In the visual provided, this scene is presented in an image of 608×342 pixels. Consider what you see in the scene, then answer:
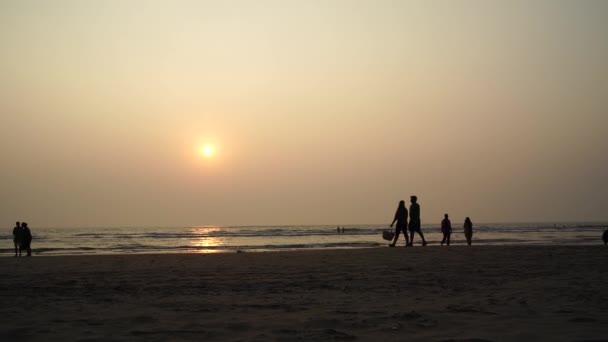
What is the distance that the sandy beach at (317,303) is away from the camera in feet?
17.4

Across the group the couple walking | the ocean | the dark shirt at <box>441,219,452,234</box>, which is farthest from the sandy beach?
the dark shirt at <box>441,219,452,234</box>

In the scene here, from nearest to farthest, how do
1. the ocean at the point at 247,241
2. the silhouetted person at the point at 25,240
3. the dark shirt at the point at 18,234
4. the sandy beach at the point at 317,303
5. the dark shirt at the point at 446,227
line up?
1. the sandy beach at the point at 317,303
2. the silhouetted person at the point at 25,240
3. the dark shirt at the point at 18,234
4. the dark shirt at the point at 446,227
5. the ocean at the point at 247,241

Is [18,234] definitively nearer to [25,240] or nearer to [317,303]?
[25,240]

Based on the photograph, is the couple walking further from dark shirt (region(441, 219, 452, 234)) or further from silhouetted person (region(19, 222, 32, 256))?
silhouetted person (region(19, 222, 32, 256))

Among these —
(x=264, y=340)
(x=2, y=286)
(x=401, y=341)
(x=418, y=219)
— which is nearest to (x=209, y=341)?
(x=264, y=340)

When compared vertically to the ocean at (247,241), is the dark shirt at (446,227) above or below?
above

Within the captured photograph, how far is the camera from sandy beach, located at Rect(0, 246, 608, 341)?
5.31 metres

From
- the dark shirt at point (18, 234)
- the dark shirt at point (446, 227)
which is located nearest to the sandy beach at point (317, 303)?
the dark shirt at point (446, 227)

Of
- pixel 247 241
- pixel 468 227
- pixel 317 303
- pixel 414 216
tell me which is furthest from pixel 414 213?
pixel 247 241

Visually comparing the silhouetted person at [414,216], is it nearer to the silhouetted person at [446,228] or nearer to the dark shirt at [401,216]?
the dark shirt at [401,216]

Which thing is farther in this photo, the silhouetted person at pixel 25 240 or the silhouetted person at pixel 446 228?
the silhouetted person at pixel 446 228

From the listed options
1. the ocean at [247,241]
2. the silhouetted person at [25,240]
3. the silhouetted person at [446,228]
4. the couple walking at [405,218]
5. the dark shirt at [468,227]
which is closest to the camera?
the couple walking at [405,218]

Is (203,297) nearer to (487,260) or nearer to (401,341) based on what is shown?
(401,341)

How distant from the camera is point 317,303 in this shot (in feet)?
23.5
